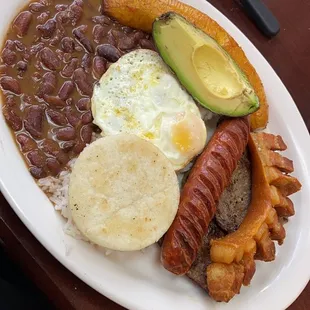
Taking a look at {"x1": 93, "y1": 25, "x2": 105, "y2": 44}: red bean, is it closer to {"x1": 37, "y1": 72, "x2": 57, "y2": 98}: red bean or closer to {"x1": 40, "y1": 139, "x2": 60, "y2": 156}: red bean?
{"x1": 37, "y1": 72, "x2": 57, "y2": 98}: red bean

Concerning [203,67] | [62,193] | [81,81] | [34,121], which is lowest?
[62,193]

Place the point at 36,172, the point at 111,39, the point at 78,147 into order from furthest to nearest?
1. the point at 111,39
2. the point at 78,147
3. the point at 36,172

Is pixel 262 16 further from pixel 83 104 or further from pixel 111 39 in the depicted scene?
pixel 83 104

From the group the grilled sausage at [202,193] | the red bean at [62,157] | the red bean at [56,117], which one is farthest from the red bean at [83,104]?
the grilled sausage at [202,193]

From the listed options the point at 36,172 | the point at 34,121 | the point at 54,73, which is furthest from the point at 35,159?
the point at 54,73

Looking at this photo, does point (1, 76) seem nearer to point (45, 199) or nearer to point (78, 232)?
point (45, 199)

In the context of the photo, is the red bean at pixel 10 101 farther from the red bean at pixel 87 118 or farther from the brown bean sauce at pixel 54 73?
the red bean at pixel 87 118
